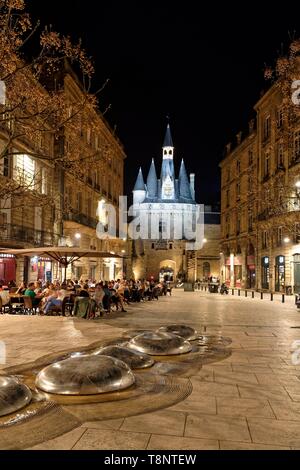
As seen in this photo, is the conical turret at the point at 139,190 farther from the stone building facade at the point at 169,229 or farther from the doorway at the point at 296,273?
the doorway at the point at 296,273

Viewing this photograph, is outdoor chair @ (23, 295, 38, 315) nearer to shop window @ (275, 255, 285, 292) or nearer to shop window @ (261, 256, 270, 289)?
shop window @ (275, 255, 285, 292)

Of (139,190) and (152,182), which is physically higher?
(152,182)

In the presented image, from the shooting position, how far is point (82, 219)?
37438 mm

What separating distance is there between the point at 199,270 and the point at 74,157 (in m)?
68.9

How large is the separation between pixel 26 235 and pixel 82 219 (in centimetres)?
991

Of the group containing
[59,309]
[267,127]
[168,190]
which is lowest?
[59,309]

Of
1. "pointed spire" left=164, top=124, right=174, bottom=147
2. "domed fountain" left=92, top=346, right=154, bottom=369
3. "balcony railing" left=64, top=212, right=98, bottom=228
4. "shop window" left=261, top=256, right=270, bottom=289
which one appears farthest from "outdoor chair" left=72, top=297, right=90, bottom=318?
"pointed spire" left=164, top=124, right=174, bottom=147

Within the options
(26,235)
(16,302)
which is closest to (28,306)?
(16,302)

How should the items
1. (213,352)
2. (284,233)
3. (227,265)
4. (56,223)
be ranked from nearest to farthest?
1. (213,352)
2. (56,223)
3. (284,233)
4. (227,265)

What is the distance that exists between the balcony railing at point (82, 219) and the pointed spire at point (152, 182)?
62.8 meters

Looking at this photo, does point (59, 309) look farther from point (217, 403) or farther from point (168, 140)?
point (168, 140)

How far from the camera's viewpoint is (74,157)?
12.8 metres

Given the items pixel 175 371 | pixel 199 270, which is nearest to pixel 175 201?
pixel 199 270
